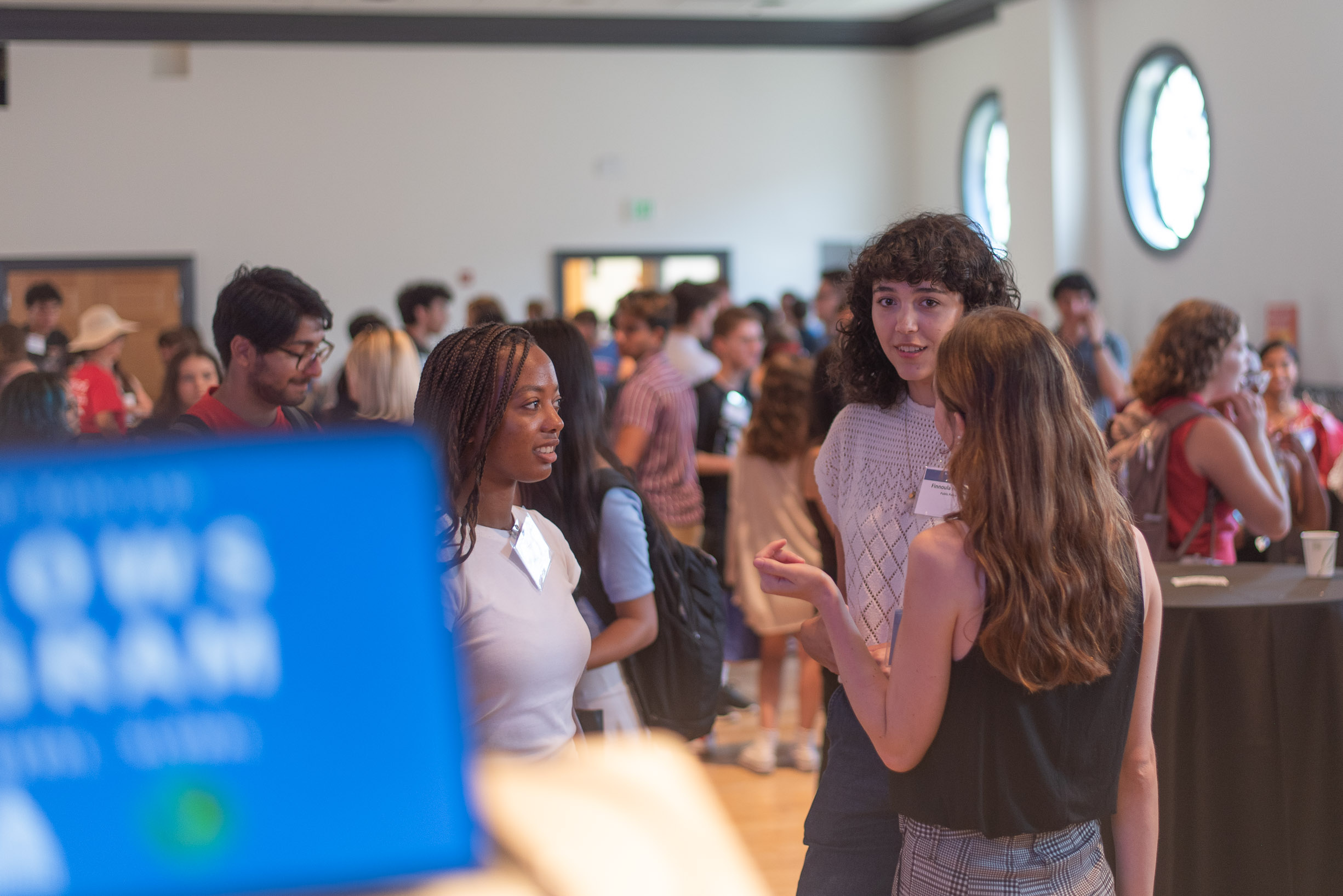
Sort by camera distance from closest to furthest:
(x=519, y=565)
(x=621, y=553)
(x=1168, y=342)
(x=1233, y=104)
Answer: (x=519, y=565)
(x=621, y=553)
(x=1168, y=342)
(x=1233, y=104)

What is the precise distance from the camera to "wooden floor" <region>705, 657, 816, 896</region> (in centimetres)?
341

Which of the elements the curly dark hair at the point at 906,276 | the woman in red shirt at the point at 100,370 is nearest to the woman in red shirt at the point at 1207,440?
the curly dark hair at the point at 906,276

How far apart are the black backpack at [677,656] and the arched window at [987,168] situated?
862cm

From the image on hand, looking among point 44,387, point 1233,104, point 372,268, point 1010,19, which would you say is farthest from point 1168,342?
point 372,268

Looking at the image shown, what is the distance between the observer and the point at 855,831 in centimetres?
175

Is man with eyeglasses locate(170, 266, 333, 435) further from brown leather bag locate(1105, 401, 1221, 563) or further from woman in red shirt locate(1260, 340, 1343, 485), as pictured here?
woman in red shirt locate(1260, 340, 1343, 485)

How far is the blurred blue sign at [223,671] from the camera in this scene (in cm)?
31

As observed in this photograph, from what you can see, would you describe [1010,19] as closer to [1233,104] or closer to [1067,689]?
[1233,104]

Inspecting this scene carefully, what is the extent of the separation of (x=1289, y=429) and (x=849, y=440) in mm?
3387

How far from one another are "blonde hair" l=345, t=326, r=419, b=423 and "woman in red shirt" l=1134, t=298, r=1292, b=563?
1.93 m

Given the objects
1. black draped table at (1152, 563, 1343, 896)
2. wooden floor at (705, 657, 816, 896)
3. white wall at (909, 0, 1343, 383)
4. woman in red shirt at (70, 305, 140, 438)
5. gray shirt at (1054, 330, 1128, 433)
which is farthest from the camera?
white wall at (909, 0, 1343, 383)

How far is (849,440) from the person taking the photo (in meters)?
1.91

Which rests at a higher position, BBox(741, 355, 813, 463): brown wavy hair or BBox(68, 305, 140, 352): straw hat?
BBox(68, 305, 140, 352): straw hat

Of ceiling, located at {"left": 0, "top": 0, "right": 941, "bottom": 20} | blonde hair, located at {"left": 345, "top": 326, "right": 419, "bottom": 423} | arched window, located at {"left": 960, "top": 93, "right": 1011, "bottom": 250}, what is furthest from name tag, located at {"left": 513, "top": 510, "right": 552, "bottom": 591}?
arched window, located at {"left": 960, "top": 93, "right": 1011, "bottom": 250}
